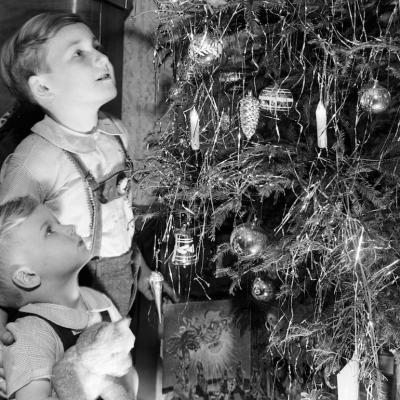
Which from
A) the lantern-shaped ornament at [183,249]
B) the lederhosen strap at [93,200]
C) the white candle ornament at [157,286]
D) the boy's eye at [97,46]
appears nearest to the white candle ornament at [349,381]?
the lantern-shaped ornament at [183,249]

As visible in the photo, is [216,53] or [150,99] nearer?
[216,53]

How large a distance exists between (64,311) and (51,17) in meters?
0.77

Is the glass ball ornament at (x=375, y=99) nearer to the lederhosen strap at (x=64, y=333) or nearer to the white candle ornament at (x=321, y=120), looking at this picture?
the white candle ornament at (x=321, y=120)

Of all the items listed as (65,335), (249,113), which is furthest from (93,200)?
(249,113)

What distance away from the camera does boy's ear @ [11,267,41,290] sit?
1521 mm

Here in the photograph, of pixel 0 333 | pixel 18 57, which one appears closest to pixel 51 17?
pixel 18 57

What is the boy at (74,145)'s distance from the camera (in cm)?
157

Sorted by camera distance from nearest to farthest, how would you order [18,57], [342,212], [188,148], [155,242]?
[342,212]
[18,57]
[188,148]
[155,242]

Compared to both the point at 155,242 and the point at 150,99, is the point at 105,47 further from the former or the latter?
the point at 155,242

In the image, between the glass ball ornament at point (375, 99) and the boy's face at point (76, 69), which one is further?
the boy's face at point (76, 69)

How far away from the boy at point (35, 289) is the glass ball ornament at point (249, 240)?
0.44 meters

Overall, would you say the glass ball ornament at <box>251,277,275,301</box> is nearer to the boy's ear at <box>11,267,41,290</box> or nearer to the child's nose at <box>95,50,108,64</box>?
the boy's ear at <box>11,267,41,290</box>

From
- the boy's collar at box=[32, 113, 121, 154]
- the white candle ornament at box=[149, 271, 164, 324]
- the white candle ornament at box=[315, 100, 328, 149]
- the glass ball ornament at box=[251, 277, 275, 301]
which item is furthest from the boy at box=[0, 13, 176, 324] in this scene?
the white candle ornament at box=[315, 100, 328, 149]

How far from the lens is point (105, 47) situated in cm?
180
